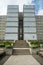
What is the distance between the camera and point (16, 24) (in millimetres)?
82500

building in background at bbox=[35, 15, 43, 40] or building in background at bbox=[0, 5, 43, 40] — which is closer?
building in background at bbox=[0, 5, 43, 40]

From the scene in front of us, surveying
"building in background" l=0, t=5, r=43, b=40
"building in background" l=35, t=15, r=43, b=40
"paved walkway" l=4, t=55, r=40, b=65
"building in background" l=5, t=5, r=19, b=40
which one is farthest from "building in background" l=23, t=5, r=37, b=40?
"paved walkway" l=4, t=55, r=40, b=65

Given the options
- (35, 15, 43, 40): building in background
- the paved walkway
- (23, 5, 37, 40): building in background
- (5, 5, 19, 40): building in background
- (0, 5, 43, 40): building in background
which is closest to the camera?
the paved walkway

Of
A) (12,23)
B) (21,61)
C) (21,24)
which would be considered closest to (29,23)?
(21,24)

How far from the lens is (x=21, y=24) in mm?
86000

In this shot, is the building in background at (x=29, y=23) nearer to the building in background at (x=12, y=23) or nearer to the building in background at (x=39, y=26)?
the building in background at (x=12, y=23)

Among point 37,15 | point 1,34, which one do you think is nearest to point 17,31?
point 1,34

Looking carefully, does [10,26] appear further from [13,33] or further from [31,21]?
[31,21]

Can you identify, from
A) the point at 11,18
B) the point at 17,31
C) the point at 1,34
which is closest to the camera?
the point at 17,31

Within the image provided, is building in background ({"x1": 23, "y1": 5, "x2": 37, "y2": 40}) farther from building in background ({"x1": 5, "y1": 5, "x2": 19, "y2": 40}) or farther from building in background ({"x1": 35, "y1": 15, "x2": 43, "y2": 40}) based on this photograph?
building in background ({"x1": 35, "y1": 15, "x2": 43, "y2": 40})

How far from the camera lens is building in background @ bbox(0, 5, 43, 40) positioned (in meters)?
79.7

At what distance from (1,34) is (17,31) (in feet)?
50.1

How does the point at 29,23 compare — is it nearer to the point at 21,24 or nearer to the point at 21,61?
the point at 21,24

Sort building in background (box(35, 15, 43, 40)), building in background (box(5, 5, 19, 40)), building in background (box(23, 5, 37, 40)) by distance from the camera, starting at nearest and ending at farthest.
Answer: building in background (box(23, 5, 37, 40)) → building in background (box(5, 5, 19, 40)) → building in background (box(35, 15, 43, 40))
